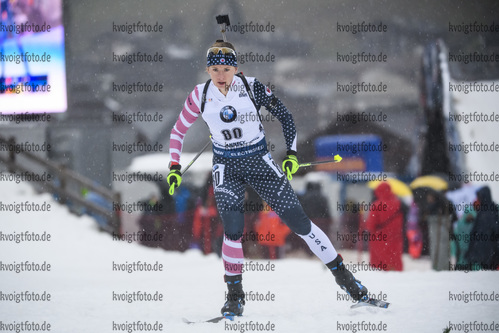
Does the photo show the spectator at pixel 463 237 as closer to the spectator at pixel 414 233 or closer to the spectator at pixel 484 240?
the spectator at pixel 484 240

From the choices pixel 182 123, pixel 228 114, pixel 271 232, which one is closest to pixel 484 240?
pixel 271 232

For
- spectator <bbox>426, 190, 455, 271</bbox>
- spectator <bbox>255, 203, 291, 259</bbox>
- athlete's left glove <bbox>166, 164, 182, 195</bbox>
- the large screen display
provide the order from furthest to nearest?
the large screen display → spectator <bbox>255, 203, 291, 259</bbox> → spectator <bbox>426, 190, 455, 271</bbox> → athlete's left glove <bbox>166, 164, 182, 195</bbox>

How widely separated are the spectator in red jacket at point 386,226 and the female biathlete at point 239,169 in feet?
8.96

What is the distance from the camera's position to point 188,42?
25.1 m

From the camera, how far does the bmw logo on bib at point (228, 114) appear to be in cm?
409

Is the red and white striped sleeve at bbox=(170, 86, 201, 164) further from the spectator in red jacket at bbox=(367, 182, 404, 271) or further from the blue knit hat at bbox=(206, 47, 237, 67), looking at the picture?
the spectator in red jacket at bbox=(367, 182, 404, 271)

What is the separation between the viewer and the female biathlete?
4094 millimetres

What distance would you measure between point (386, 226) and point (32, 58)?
28.2ft

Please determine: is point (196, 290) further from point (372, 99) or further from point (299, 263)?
point (372, 99)

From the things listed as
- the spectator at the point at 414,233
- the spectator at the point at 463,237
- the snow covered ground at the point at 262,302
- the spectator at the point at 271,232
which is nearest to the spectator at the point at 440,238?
the spectator at the point at 463,237

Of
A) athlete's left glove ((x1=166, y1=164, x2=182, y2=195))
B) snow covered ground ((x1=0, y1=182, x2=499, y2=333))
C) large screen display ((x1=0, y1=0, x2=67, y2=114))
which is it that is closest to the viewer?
snow covered ground ((x1=0, y1=182, x2=499, y2=333))

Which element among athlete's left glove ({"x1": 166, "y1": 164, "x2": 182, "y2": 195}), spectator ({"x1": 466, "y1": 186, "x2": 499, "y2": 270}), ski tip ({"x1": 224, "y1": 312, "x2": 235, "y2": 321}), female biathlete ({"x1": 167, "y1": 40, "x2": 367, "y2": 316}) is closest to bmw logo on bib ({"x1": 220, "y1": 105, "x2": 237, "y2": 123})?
female biathlete ({"x1": 167, "y1": 40, "x2": 367, "y2": 316})

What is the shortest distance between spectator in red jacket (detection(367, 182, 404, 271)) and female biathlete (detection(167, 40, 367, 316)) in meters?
Answer: 2.73

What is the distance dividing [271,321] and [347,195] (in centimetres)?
891
